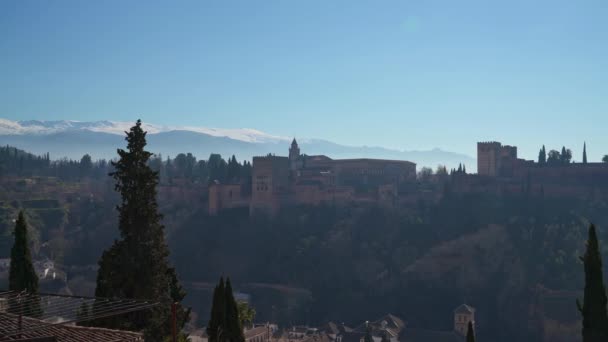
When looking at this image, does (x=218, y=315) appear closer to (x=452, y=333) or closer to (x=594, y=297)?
(x=594, y=297)

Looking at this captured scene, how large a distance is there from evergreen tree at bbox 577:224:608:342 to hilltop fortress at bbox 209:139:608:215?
5051 centimetres

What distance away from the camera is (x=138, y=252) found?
49.4 feet

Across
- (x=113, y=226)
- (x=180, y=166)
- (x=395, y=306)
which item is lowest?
(x=395, y=306)

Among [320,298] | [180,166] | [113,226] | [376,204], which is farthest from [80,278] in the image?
[180,166]

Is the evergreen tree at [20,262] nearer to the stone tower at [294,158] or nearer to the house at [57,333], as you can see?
the house at [57,333]

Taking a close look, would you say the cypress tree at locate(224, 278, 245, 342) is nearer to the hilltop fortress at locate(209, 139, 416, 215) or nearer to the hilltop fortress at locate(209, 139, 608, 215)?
the hilltop fortress at locate(209, 139, 608, 215)

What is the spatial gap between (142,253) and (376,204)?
5550cm

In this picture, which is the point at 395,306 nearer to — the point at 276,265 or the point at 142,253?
the point at 276,265

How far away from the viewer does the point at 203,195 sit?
76.6 metres

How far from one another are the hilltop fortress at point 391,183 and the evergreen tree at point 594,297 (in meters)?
50.5

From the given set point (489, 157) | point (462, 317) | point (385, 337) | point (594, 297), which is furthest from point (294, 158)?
point (594, 297)

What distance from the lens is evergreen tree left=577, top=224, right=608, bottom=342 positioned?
17.0 m

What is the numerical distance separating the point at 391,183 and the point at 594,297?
5746cm

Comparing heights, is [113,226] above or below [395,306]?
above
